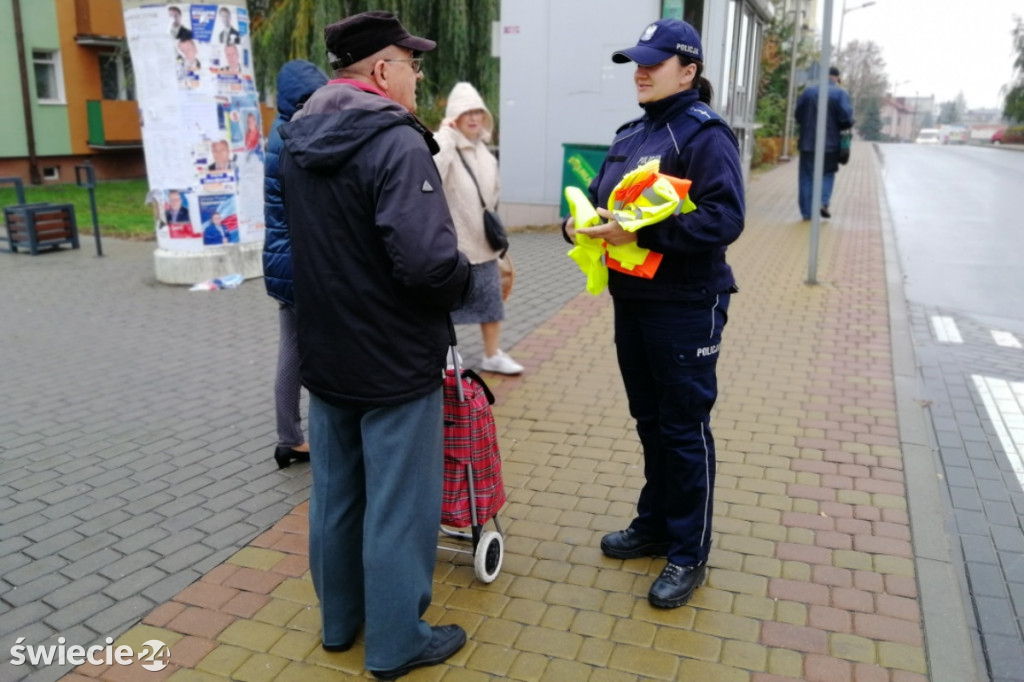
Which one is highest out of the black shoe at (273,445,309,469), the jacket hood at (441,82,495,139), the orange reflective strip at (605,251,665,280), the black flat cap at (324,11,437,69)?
the black flat cap at (324,11,437,69)

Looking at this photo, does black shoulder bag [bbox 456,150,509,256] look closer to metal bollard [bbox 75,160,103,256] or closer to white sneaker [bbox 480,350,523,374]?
white sneaker [bbox 480,350,523,374]

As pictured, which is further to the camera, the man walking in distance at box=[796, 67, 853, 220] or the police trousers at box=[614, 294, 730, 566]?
the man walking in distance at box=[796, 67, 853, 220]

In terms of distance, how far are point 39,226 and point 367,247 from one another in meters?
10.5

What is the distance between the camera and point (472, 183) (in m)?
5.63

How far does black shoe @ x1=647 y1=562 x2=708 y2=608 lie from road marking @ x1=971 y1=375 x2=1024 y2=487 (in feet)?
7.25

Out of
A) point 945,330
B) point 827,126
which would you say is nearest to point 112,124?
point 827,126

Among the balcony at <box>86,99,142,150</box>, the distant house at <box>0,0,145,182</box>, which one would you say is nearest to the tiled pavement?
the distant house at <box>0,0,145,182</box>

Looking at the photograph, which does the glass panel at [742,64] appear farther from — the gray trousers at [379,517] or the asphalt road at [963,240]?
the gray trousers at [379,517]

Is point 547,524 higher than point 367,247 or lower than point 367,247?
lower

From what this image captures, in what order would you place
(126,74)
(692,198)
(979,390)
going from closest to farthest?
(692,198), (979,390), (126,74)

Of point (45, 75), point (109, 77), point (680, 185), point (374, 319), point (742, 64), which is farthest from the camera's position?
point (109, 77)

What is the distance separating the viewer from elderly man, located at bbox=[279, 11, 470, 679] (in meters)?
2.64

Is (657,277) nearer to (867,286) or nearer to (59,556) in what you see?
(59,556)

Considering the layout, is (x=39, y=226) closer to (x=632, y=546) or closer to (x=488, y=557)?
(x=488, y=557)
